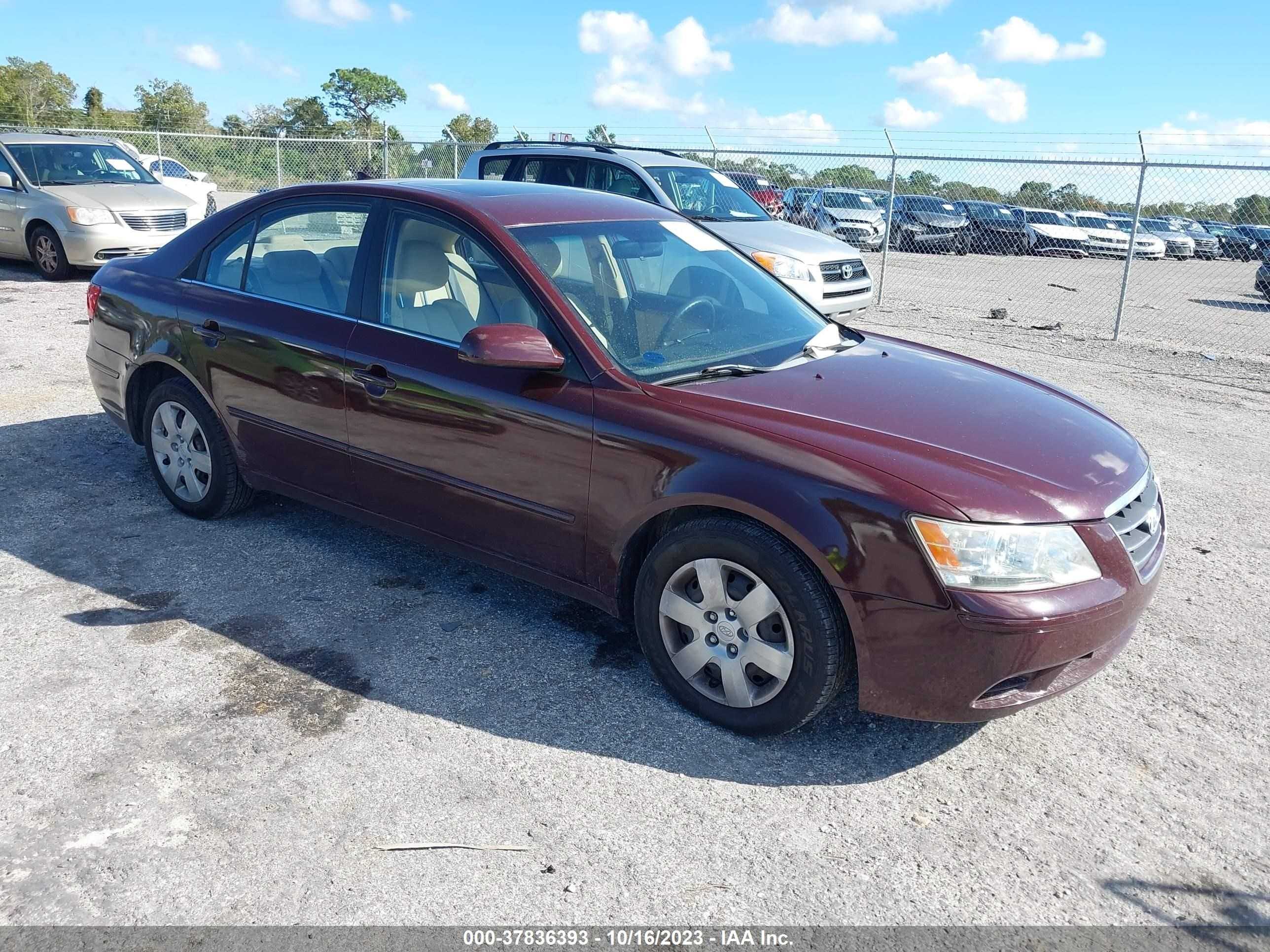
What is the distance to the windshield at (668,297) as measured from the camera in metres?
3.82

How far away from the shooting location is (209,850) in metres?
2.80

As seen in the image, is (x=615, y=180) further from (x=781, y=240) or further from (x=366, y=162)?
(x=366, y=162)

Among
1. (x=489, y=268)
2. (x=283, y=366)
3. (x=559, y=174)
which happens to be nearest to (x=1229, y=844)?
(x=489, y=268)

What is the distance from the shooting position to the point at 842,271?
10.7m

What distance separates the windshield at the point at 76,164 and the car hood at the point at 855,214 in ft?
42.9

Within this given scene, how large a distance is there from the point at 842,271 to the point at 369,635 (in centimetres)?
784

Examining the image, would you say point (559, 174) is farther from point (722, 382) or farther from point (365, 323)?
point (722, 382)

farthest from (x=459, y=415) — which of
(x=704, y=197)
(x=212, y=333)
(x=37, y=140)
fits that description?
(x=37, y=140)

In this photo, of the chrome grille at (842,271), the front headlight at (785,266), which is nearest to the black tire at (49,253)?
the front headlight at (785,266)

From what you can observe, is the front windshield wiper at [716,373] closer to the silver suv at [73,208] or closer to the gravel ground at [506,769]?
the gravel ground at [506,769]

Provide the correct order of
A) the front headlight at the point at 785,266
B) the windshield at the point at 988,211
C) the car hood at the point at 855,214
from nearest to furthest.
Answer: the front headlight at the point at 785,266 → the car hood at the point at 855,214 → the windshield at the point at 988,211

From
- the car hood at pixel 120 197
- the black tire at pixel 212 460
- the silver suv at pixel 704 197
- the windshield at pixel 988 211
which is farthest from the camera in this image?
the windshield at pixel 988 211

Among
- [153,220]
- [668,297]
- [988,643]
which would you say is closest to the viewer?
[988,643]

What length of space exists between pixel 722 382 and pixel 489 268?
40.0 inches
